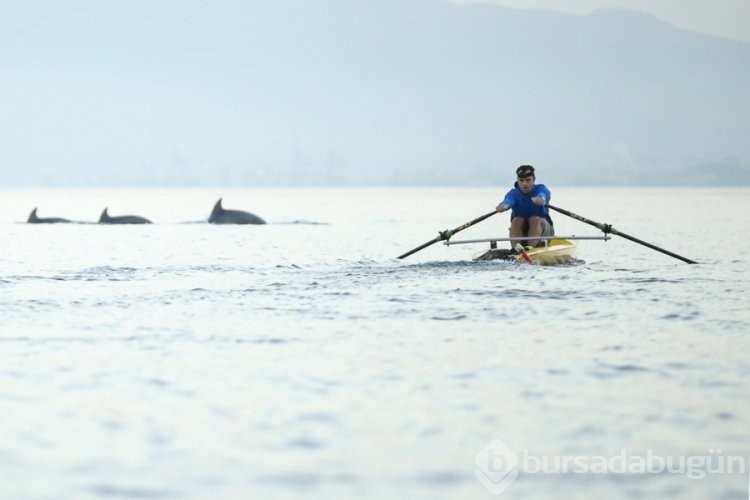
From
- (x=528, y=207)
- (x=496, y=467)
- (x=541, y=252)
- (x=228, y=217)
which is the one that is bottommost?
(x=496, y=467)

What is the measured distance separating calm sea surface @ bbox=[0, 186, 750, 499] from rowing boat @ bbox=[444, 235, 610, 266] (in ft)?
4.56

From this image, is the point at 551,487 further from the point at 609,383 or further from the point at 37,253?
the point at 37,253

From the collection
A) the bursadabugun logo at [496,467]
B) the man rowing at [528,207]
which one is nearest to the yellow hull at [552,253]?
the man rowing at [528,207]

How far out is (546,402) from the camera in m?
10.9

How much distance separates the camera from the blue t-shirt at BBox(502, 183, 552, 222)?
2527cm

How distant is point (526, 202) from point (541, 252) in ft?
4.05

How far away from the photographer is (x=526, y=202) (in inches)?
1009

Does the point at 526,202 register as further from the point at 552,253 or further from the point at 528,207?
the point at 552,253

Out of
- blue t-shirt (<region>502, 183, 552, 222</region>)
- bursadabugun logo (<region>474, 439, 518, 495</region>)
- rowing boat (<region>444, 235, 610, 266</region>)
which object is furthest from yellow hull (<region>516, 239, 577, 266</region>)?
bursadabugun logo (<region>474, 439, 518, 495</region>)

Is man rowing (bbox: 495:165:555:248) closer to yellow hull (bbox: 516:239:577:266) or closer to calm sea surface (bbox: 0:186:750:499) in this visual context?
yellow hull (bbox: 516:239:577:266)

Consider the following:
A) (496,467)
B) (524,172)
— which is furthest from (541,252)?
(496,467)

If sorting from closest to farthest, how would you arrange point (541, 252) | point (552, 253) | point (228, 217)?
1. point (541, 252)
2. point (552, 253)
3. point (228, 217)

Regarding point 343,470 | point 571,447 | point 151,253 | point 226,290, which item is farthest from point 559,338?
point 151,253

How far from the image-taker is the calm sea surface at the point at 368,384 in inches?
330
